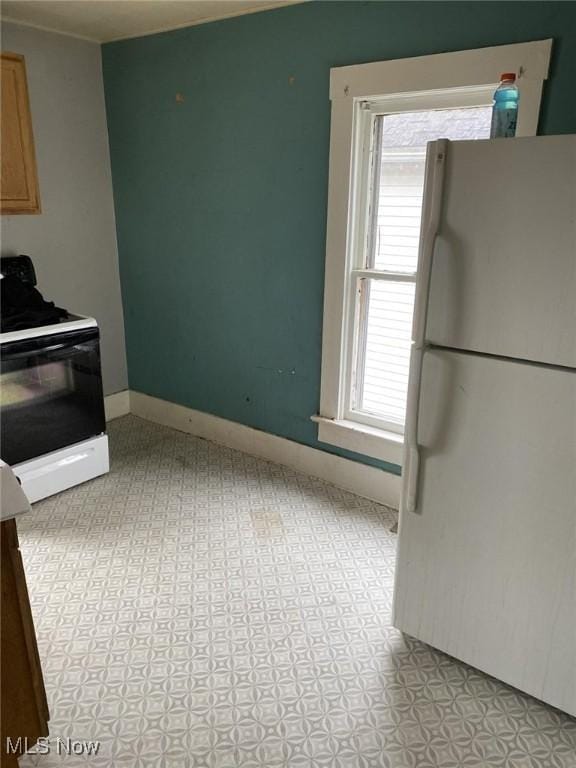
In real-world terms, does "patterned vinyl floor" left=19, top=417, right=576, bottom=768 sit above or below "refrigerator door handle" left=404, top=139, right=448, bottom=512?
below

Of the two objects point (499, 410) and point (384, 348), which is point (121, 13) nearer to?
point (384, 348)

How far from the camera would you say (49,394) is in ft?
8.68

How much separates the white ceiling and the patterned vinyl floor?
88.7 inches

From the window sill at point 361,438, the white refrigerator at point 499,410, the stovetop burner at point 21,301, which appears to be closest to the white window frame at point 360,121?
the window sill at point 361,438

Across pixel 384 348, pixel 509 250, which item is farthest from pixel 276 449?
pixel 509 250

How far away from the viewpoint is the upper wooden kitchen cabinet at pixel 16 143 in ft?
8.98

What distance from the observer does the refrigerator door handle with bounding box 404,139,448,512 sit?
1.53 metres

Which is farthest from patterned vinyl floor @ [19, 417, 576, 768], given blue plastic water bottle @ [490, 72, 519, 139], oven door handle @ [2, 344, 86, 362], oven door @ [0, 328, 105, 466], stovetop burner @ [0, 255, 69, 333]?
blue plastic water bottle @ [490, 72, 519, 139]

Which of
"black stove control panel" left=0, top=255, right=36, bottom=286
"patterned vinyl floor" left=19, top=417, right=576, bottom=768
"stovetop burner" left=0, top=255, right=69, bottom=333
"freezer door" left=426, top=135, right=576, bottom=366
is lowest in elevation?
"patterned vinyl floor" left=19, top=417, right=576, bottom=768

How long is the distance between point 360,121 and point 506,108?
0.93m

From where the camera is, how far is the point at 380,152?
7.96 ft

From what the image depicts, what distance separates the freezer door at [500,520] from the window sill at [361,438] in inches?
33.0

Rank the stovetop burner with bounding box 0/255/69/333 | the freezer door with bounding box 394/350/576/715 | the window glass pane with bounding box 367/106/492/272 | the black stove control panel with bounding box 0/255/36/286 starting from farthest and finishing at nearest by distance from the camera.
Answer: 1. the black stove control panel with bounding box 0/255/36/286
2. the stovetop burner with bounding box 0/255/69/333
3. the window glass pane with bounding box 367/106/492/272
4. the freezer door with bounding box 394/350/576/715

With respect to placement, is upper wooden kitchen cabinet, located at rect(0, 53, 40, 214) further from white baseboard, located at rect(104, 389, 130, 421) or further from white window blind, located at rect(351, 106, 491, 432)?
white window blind, located at rect(351, 106, 491, 432)
